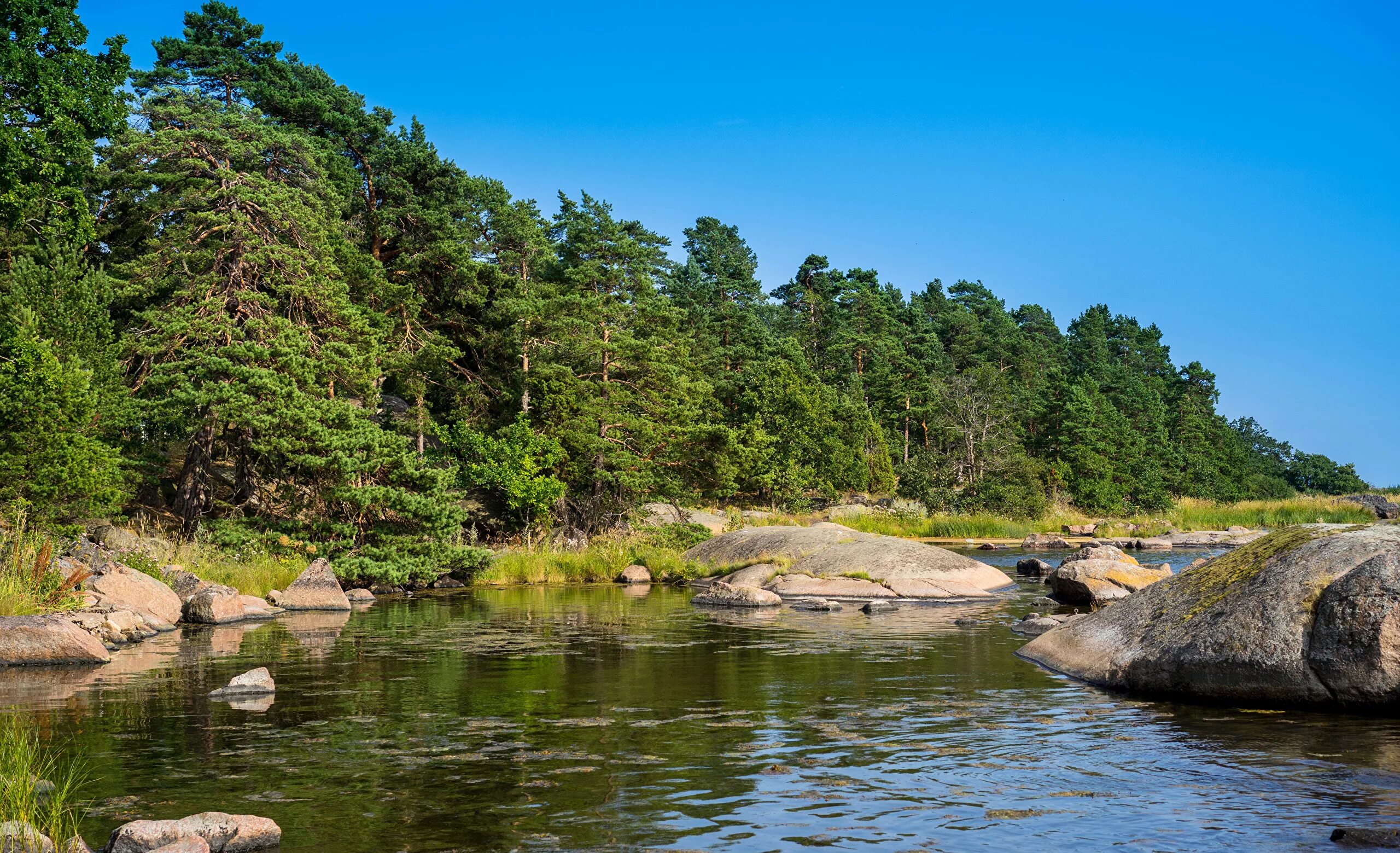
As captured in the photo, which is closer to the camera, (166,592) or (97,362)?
(166,592)

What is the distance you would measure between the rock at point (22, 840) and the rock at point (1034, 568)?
29194 mm

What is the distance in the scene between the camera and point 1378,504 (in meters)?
63.2

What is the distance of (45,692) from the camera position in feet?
43.5

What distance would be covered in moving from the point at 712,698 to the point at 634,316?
104ft

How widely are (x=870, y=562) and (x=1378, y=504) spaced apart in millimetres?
50321

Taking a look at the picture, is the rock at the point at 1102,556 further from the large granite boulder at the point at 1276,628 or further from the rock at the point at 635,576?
the rock at the point at 635,576

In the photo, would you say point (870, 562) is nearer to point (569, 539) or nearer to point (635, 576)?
point (635, 576)

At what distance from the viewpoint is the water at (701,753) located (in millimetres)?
7242

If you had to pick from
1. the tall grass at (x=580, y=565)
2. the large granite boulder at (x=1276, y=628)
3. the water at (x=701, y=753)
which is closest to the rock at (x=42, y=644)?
the water at (x=701, y=753)

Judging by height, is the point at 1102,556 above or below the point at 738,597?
above

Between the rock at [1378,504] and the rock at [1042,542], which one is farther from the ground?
the rock at [1378,504]

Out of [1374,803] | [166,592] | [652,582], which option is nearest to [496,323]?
[652,582]

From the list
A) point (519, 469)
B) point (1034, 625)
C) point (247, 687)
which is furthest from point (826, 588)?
point (247, 687)

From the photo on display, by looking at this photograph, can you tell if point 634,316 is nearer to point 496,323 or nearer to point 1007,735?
point 496,323
